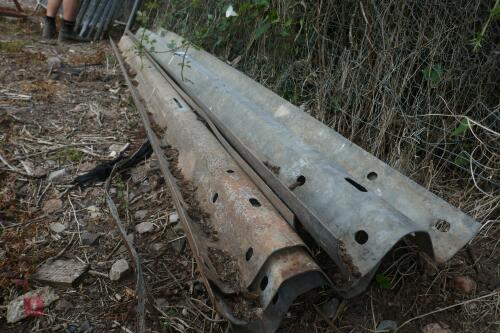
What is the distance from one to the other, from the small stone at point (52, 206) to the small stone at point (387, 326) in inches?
64.7

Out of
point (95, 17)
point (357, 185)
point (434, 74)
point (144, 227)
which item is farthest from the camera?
point (95, 17)

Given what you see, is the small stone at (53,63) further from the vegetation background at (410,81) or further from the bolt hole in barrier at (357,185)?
the bolt hole in barrier at (357,185)

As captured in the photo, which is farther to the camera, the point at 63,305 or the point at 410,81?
the point at 410,81

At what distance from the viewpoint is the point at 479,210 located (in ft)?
6.04

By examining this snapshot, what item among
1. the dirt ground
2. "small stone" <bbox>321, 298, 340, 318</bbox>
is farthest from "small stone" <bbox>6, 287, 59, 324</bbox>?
"small stone" <bbox>321, 298, 340, 318</bbox>

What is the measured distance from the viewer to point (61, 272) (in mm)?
1635

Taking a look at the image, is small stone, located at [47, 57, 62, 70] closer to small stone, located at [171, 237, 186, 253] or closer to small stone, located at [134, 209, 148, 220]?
small stone, located at [134, 209, 148, 220]

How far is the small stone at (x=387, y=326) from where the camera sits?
4.78 feet

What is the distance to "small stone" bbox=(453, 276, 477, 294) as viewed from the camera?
1.58m

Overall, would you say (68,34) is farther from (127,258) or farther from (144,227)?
(127,258)

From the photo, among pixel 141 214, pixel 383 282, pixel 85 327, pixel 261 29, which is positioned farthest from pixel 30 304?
pixel 261 29

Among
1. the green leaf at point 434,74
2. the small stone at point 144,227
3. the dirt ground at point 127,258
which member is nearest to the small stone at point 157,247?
the dirt ground at point 127,258

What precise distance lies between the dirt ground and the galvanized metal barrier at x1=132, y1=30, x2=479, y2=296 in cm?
17

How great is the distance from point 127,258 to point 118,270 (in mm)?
91
